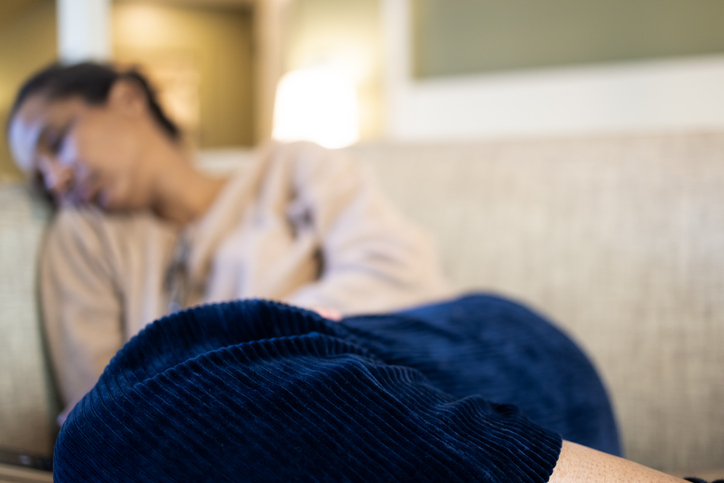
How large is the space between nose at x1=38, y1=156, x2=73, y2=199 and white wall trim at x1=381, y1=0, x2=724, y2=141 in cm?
82

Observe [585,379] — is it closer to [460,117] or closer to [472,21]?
[460,117]

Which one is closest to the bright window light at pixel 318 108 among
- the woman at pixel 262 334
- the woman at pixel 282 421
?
the woman at pixel 262 334

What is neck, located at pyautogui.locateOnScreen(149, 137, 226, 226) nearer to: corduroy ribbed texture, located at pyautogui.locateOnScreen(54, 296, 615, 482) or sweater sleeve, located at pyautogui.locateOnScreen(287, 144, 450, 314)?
sweater sleeve, located at pyautogui.locateOnScreen(287, 144, 450, 314)

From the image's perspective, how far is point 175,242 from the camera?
81cm

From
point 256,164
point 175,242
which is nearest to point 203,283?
point 175,242

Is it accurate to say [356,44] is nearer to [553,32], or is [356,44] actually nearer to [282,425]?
[553,32]

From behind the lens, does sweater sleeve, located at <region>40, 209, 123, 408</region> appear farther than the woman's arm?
Yes

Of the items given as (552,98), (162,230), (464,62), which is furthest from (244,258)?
(464,62)

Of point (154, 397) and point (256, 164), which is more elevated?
point (256, 164)

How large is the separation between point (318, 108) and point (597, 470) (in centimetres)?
200

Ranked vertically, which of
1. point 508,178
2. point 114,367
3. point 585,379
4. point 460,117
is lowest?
point 585,379

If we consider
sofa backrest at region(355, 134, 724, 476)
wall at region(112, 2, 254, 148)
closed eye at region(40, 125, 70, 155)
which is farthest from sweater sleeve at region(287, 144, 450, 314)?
wall at region(112, 2, 254, 148)

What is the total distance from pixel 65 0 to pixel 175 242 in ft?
6.01

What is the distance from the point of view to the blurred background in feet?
4.87
